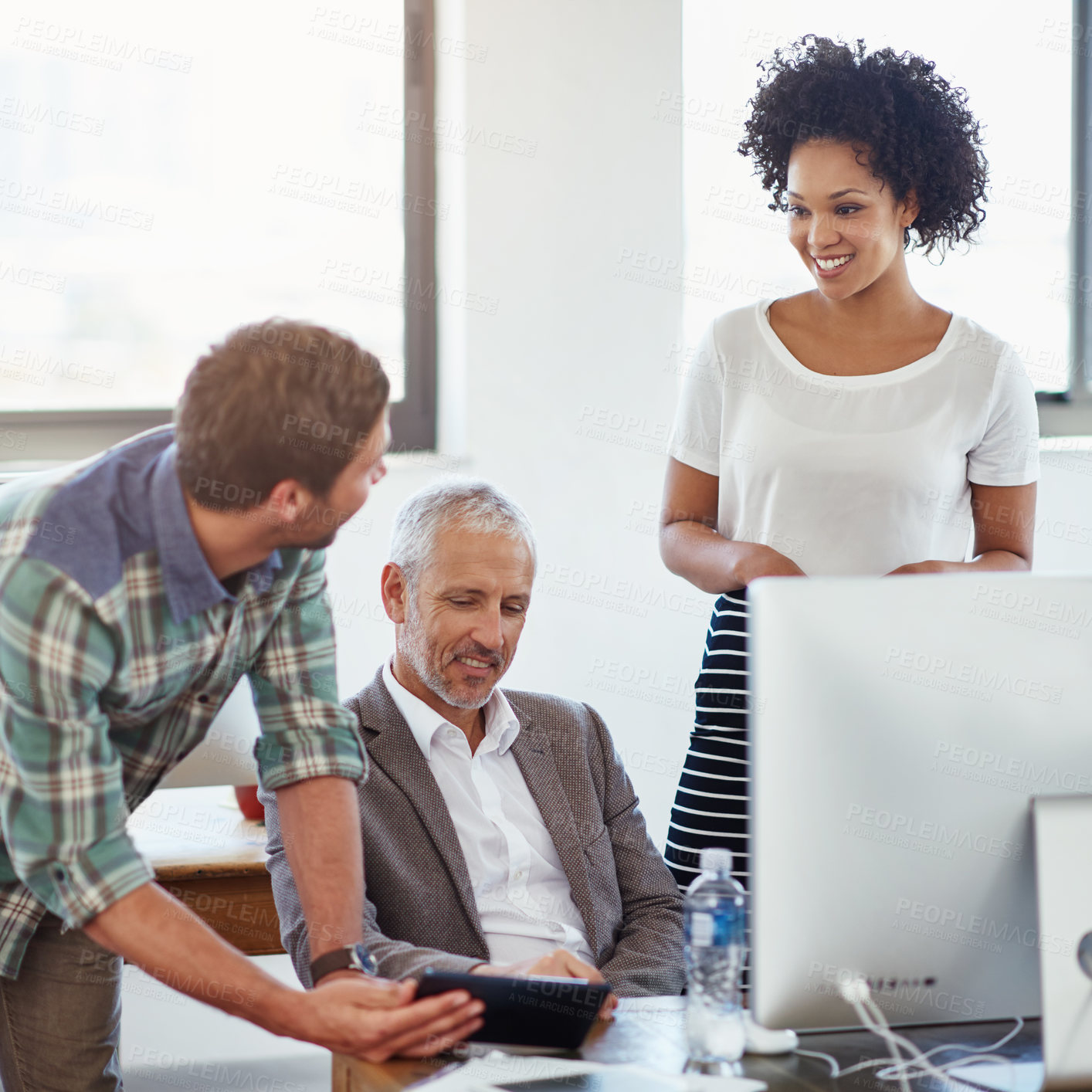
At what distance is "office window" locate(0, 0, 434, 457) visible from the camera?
2.69m

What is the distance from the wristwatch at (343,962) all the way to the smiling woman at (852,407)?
2.14 ft

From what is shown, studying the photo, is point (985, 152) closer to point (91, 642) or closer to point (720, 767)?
point (720, 767)

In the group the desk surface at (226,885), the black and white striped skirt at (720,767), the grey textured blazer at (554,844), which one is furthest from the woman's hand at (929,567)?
the desk surface at (226,885)

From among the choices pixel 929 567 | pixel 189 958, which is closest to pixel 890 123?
pixel 929 567

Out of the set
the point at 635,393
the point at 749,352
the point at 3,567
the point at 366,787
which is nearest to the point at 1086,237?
the point at 635,393

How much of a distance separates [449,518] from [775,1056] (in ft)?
2.87

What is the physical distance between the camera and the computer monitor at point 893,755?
1.03 m

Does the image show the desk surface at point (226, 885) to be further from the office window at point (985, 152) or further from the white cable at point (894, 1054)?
the office window at point (985, 152)

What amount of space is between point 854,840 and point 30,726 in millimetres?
735

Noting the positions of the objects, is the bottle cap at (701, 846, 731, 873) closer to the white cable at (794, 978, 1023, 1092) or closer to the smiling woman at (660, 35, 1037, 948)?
the white cable at (794, 978, 1023, 1092)

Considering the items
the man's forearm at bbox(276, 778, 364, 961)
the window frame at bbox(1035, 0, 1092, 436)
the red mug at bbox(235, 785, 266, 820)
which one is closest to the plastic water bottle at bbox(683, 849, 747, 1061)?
the man's forearm at bbox(276, 778, 364, 961)

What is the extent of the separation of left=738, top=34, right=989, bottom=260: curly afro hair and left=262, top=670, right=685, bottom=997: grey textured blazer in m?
0.93

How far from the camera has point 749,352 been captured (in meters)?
1.95

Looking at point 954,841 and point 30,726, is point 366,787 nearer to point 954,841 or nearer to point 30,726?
point 30,726
